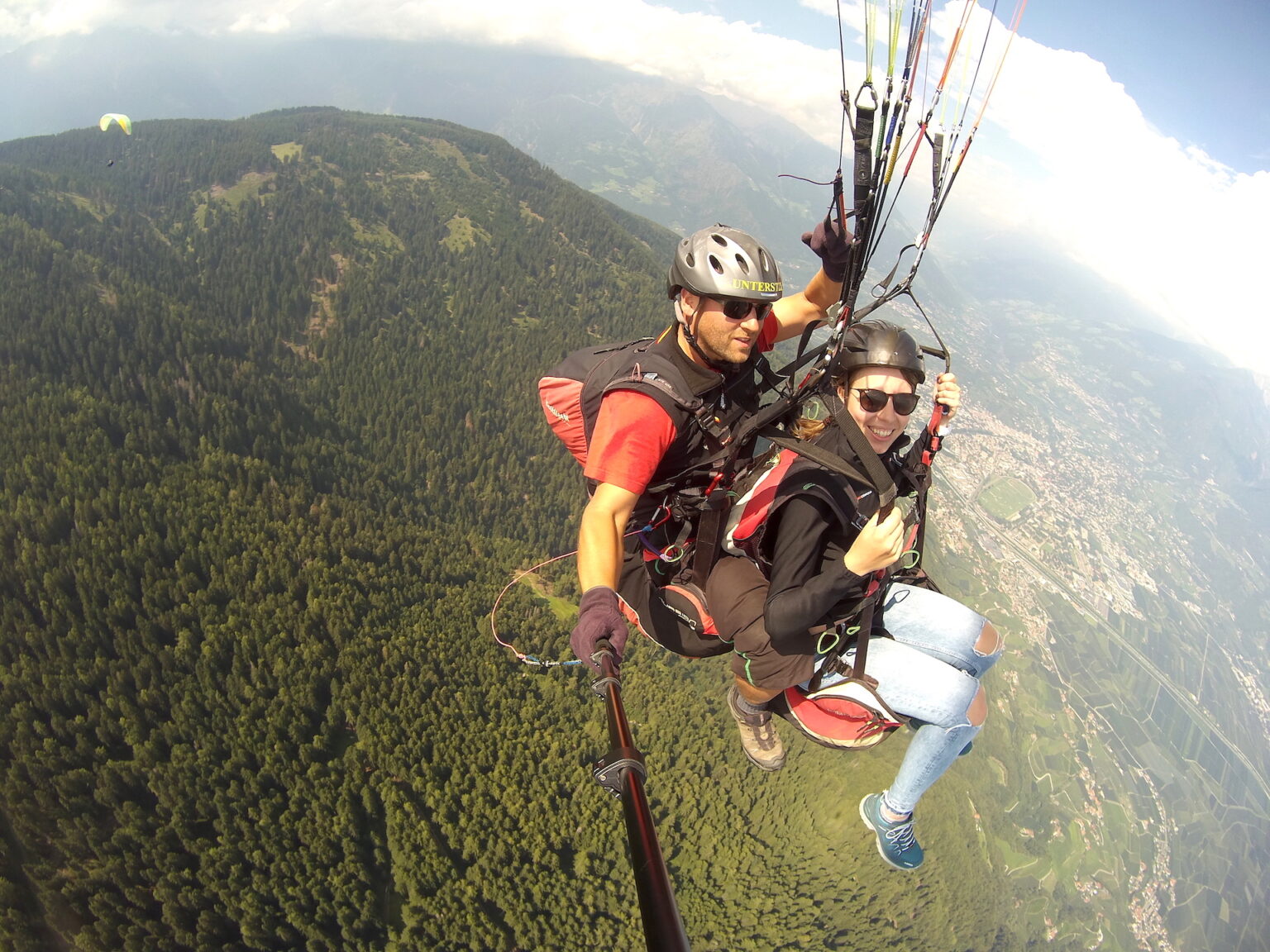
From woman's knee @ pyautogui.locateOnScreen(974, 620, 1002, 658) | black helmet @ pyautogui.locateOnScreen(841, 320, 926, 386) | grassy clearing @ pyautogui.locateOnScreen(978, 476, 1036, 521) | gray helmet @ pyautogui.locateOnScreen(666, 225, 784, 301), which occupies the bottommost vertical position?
grassy clearing @ pyautogui.locateOnScreen(978, 476, 1036, 521)

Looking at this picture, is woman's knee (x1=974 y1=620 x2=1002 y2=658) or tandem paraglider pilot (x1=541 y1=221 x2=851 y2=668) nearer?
tandem paraglider pilot (x1=541 y1=221 x2=851 y2=668)

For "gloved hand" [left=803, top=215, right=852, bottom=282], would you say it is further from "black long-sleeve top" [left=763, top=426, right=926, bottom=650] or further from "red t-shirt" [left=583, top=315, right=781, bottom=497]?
"red t-shirt" [left=583, top=315, right=781, bottom=497]

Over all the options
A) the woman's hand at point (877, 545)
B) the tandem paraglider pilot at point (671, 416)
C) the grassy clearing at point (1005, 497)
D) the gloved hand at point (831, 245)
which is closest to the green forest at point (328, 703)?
the tandem paraglider pilot at point (671, 416)

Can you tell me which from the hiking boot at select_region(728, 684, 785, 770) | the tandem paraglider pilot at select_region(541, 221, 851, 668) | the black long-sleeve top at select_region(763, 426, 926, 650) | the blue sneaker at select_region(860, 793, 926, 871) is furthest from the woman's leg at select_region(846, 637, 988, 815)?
the hiking boot at select_region(728, 684, 785, 770)

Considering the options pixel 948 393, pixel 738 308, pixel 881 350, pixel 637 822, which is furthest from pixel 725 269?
pixel 637 822

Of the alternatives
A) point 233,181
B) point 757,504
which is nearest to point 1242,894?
point 757,504

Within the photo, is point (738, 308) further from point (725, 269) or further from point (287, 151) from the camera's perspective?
point (287, 151)


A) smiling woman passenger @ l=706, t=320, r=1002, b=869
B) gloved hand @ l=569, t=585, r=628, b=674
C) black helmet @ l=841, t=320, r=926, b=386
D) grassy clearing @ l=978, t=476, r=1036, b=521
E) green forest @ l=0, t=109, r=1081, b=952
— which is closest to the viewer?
gloved hand @ l=569, t=585, r=628, b=674
